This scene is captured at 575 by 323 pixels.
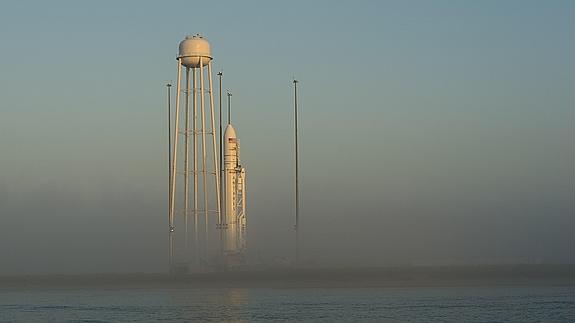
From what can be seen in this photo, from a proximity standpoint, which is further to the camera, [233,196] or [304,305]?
[233,196]

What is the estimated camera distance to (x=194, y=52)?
9056 centimetres

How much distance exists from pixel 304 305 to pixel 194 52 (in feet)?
86.8

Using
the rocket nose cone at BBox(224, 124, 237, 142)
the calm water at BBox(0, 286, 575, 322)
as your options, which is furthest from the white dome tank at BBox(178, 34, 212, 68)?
the calm water at BBox(0, 286, 575, 322)

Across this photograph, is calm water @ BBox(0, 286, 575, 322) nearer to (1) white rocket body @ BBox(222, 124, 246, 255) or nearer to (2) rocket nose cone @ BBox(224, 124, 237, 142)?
(1) white rocket body @ BBox(222, 124, 246, 255)

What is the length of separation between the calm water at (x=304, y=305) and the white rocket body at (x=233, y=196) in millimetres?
5055

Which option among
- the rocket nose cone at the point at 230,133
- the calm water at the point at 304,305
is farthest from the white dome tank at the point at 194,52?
the calm water at the point at 304,305

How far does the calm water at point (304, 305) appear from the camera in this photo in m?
66.5

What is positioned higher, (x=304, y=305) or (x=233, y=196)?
(x=233, y=196)

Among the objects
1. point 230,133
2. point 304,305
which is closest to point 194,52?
point 230,133

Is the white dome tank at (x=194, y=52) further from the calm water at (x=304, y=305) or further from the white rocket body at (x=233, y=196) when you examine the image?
the calm water at (x=304, y=305)

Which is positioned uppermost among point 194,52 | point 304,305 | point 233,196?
point 194,52

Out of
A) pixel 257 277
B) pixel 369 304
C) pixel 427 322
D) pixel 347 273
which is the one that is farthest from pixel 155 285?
pixel 427 322

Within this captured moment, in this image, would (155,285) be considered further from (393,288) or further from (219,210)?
(393,288)

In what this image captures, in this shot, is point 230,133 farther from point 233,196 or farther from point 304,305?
point 304,305
